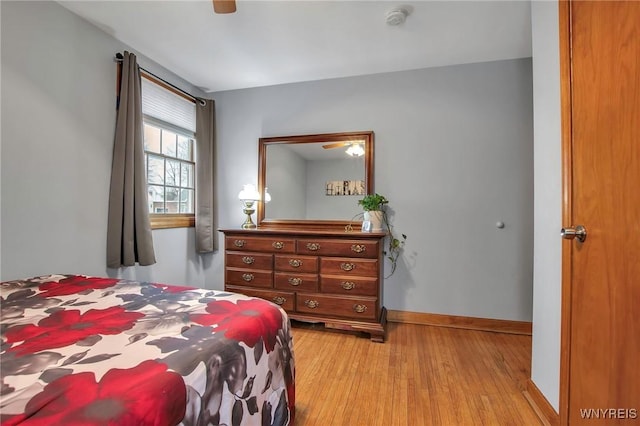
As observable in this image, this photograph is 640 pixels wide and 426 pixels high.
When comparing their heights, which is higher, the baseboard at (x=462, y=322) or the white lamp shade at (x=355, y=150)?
the white lamp shade at (x=355, y=150)

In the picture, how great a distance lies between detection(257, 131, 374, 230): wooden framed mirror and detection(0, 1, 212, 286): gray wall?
1437 mm

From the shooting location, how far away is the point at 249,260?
2.58 metres

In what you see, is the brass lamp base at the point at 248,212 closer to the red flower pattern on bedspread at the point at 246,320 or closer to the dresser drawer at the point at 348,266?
the dresser drawer at the point at 348,266

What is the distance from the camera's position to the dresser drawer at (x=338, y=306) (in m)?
2.27

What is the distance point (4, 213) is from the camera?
160 centimetres

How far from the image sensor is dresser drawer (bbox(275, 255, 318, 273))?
94.8 inches

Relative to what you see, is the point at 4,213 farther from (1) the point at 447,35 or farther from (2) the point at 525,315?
(2) the point at 525,315

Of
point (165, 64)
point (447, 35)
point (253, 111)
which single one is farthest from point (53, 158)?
point (447, 35)

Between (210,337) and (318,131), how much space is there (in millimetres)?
2456

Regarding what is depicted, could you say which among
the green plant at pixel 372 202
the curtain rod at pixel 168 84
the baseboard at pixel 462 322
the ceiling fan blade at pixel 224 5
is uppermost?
the curtain rod at pixel 168 84

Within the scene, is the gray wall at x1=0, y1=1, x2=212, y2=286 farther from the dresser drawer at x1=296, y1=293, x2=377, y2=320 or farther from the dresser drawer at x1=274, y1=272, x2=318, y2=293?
the dresser drawer at x1=296, y1=293, x2=377, y2=320

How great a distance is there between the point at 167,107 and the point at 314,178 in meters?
1.63

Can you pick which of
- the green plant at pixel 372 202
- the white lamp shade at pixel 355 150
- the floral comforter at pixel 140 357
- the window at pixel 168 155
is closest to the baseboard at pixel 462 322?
the green plant at pixel 372 202

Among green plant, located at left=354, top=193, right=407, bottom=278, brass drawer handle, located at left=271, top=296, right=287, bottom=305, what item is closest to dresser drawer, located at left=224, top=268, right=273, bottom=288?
brass drawer handle, located at left=271, top=296, right=287, bottom=305
